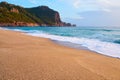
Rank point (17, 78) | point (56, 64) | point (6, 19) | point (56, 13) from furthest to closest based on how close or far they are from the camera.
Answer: point (56, 13) → point (6, 19) → point (56, 64) → point (17, 78)

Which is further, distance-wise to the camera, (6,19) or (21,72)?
(6,19)

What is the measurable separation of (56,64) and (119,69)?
6.88 ft

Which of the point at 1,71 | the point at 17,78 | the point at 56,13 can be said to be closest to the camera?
the point at 17,78

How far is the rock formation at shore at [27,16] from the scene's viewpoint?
113750 mm

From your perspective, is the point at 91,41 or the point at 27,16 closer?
the point at 91,41

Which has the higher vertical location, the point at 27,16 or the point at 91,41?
the point at 27,16

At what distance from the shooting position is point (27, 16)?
143375 millimetres

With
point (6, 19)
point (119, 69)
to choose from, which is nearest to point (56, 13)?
point (6, 19)

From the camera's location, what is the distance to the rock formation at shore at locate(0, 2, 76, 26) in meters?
114

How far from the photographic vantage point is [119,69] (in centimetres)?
664

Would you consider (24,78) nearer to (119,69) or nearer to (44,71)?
(44,71)

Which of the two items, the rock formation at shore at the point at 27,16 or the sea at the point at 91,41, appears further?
the rock formation at shore at the point at 27,16

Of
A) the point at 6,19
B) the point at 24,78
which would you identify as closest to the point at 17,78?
the point at 24,78

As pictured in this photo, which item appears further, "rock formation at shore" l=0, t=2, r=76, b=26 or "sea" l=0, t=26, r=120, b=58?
"rock formation at shore" l=0, t=2, r=76, b=26
